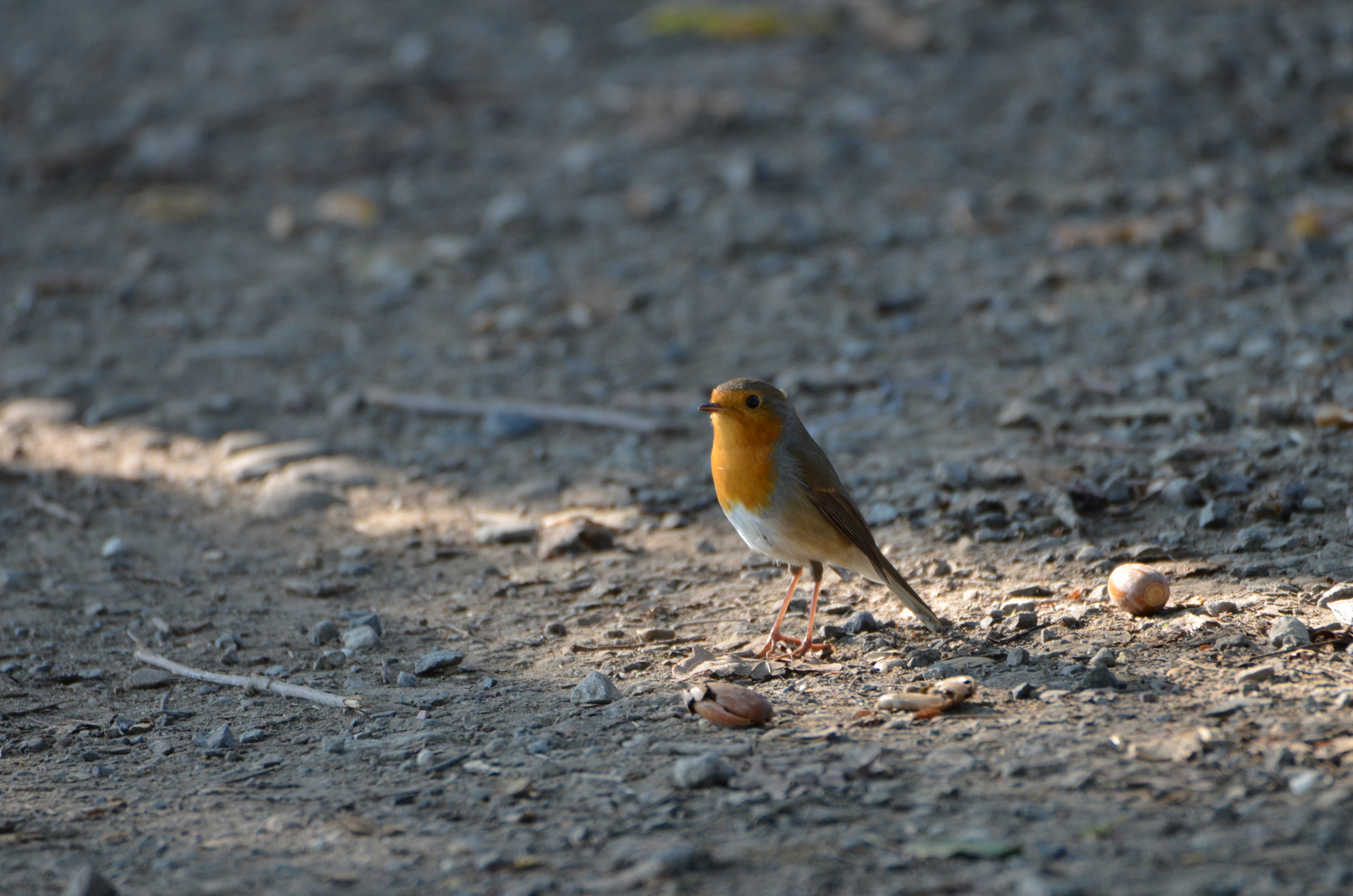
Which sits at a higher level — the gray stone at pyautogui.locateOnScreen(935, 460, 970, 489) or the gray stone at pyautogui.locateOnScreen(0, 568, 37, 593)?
the gray stone at pyautogui.locateOnScreen(935, 460, 970, 489)

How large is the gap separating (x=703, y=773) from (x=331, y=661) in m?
1.64

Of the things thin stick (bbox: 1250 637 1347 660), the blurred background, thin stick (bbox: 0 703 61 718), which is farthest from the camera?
the blurred background

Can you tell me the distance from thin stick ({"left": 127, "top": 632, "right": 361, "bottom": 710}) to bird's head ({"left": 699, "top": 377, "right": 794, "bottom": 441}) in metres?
1.47

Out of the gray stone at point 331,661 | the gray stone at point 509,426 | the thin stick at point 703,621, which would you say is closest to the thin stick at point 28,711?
the gray stone at point 331,661

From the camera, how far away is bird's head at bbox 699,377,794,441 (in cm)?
423

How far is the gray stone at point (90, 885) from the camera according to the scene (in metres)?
2.74

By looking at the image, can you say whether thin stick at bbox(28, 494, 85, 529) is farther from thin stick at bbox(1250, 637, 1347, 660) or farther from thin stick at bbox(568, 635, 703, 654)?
thin stick at bbox(1250, 637, 1347, 660)

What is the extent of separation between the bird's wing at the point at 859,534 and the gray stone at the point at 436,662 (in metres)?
1.26

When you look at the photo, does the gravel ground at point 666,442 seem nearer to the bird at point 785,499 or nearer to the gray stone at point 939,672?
the gray stone at point 939,672

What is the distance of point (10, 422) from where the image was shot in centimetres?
652

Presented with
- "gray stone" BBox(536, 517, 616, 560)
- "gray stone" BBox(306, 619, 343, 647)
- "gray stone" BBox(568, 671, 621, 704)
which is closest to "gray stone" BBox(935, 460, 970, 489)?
"gray stone" BBox(536, 517, 616, 560)

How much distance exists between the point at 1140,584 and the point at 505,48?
9.59 m

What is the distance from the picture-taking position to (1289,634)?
3559 millimetres

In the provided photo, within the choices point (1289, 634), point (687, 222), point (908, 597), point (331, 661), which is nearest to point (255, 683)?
point (331, 661)
